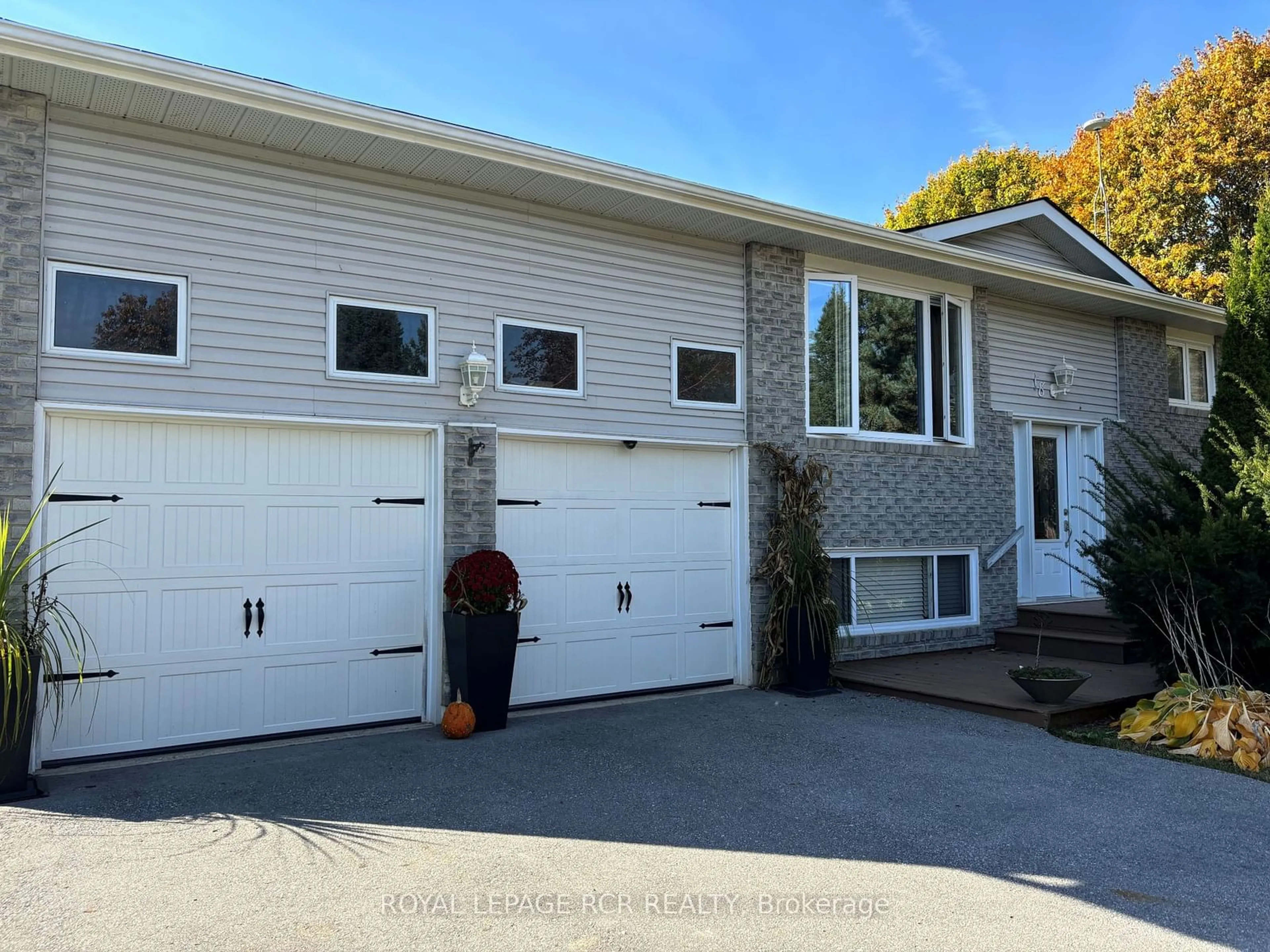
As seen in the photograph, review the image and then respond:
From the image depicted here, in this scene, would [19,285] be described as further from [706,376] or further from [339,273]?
[706,376]

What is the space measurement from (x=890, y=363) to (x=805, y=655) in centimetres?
332

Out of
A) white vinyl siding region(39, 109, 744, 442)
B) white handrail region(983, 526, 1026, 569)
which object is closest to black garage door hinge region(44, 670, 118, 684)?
white vinyl siding region(39, 109, 744, 442)

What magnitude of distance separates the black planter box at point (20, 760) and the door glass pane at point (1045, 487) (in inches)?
374

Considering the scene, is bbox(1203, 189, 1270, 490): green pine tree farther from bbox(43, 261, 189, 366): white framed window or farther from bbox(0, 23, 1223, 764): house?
A: bbox(43, 261, 189, 366): white framed window

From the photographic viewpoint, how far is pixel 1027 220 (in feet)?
34.1

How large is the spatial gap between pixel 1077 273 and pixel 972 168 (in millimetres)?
14956

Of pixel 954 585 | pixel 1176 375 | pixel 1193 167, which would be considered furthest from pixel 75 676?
pixel 1193 167

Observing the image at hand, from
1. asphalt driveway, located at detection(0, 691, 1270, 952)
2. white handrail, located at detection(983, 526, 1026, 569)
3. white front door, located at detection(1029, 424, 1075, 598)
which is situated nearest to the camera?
asphalt driveway, located at detection(0, 691, 1270, 952)

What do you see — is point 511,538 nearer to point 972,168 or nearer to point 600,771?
point 600,771

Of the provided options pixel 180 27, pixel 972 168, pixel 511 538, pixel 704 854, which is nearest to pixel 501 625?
pixel 511 538

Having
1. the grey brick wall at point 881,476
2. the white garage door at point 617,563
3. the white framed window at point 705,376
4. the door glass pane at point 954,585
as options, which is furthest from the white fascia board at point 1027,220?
the white garage door at point 617,563

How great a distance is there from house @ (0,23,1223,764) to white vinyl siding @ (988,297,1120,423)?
2.53ft

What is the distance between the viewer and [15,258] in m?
5.34

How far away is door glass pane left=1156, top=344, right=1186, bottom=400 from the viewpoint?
1201cm
